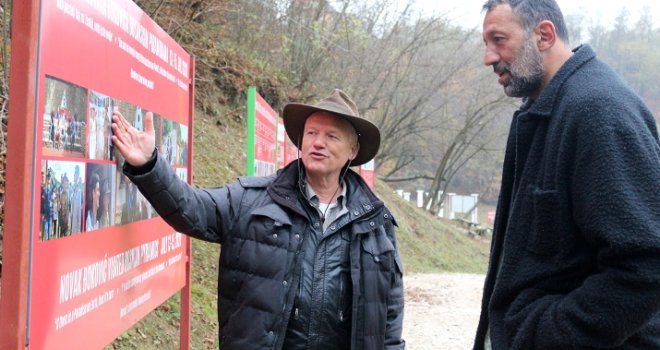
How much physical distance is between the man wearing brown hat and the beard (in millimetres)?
1062

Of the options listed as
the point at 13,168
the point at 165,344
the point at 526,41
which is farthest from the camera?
the point at 165,344

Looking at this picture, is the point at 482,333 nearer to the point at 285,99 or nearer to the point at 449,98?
the point at 285,99

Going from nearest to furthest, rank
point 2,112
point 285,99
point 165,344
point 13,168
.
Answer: point 13,168 → point 2,112 → point 165,344 → point 285,99

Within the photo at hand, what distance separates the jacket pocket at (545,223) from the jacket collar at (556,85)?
0.88ft

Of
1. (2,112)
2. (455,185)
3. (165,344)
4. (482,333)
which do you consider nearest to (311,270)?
(482,333)

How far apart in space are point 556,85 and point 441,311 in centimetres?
926

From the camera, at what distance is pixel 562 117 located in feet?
7.03

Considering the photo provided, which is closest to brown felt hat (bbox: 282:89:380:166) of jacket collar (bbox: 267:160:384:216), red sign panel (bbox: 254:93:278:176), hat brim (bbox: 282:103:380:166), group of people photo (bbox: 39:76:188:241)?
hat brim (bbox: 282:103:380:166)

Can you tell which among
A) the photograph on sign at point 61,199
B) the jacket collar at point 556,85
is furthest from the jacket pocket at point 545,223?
the photograph on sign at point 61,199

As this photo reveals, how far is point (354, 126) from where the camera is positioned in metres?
3.46

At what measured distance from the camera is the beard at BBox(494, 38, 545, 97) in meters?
2.31

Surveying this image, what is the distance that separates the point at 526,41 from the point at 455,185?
2138 inches

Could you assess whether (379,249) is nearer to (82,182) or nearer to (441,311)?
(82,182)

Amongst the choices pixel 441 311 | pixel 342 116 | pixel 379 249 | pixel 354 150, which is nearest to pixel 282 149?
pixel 441 311
